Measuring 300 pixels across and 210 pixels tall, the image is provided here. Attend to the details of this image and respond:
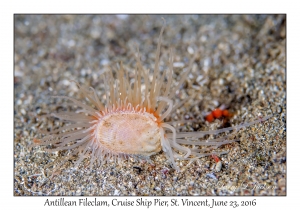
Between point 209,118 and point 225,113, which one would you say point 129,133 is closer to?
point 209,118

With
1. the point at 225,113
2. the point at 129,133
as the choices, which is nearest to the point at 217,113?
the point at 225,113

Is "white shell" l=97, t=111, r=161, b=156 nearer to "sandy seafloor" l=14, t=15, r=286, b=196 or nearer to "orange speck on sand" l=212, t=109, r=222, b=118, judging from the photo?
"sandy seafloor" l=14, t=15, r=286, b=196

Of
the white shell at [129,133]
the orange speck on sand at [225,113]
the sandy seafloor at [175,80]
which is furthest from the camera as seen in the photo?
the orange speck on sand at [225,113]

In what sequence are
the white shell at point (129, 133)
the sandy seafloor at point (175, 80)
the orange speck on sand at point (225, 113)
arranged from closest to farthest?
the sandy seafloor at point (175, 80) < the white shell at point (129, 133) < the orange speck on sand at point (225, 113)

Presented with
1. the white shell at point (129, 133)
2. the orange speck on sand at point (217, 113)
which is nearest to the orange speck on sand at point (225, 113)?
the orange speck on sand at point (217, 113)

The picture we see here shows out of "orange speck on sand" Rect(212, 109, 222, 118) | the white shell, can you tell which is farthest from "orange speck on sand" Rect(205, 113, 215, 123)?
the white shell

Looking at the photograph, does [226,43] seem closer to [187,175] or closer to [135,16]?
[135,16]

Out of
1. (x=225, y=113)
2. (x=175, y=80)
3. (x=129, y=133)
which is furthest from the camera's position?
(x=175, y=80)

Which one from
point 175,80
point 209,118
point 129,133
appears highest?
point 175,80

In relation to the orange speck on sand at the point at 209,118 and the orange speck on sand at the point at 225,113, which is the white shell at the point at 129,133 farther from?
the orange speck on sand at the point at 225,113
